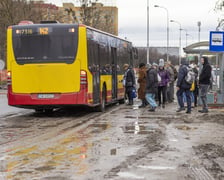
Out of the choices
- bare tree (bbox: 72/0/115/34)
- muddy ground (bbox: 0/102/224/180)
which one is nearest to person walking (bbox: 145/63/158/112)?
muddy ground (bbox: 0/102/224/180)

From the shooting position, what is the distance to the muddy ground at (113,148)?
24.0ft

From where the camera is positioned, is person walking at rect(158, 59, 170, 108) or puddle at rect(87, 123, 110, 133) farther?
A: person walking at rect(158, 59, 170, 108)

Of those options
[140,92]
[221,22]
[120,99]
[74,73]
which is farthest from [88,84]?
[221,22]

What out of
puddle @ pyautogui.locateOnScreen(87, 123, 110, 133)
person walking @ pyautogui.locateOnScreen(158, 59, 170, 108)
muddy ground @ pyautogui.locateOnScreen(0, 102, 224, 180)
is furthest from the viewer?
person walking @ pyautogui.locateOnScreen(158, 59, 170, 108)

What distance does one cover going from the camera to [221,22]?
75.1 ft

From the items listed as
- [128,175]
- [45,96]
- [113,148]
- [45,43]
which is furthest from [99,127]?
Answer: [128,175]

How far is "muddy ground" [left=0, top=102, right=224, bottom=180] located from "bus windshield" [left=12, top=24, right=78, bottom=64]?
1.96m

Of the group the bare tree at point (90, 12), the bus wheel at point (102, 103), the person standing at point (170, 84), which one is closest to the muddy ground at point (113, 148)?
the bus wheel at point (102, 103)

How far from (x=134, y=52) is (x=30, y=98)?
37.4 feet

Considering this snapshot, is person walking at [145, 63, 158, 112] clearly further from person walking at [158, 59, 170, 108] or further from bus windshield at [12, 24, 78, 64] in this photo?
bus windshield at [12, 24, 78, 64]

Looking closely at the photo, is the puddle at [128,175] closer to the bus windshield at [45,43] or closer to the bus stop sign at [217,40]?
the bus windshield at [45,43]

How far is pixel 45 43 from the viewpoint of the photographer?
608 inches

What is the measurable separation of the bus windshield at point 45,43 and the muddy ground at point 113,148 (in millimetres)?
1964

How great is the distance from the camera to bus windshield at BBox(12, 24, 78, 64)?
15.2 m
